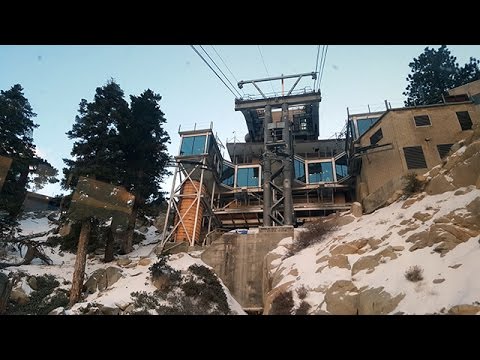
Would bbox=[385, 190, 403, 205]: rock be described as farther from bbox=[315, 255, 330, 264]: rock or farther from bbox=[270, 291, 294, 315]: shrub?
bbox=[270, 291, 294, 315]: shrub

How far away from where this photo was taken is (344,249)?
53.7 feet

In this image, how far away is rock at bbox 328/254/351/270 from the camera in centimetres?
1513

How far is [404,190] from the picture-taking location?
19.8m

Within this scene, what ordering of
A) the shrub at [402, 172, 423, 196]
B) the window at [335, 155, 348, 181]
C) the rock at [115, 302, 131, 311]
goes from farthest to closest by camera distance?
the window at [335, 155, 348, 181], the shrub at [402, 172, 423, 196], the rock at [115, 302, 131, 311]

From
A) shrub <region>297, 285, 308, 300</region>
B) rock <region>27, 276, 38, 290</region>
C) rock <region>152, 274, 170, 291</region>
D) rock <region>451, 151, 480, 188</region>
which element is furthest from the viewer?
rock <region>27, 276, 38, 290</region>

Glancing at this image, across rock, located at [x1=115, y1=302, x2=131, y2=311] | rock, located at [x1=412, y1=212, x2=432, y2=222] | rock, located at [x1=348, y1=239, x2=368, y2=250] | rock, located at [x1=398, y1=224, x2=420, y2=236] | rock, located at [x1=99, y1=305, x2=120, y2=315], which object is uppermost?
rock, located at [x1=412, y1=212, x2=432, y2=222]

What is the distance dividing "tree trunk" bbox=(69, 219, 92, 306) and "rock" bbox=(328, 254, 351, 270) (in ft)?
48.8

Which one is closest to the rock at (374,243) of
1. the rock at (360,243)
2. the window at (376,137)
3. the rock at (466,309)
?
the rock at (360,243)

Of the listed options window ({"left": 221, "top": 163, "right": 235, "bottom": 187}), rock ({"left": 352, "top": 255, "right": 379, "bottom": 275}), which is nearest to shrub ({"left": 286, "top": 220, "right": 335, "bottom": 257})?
rock ({"left": 352, "top": 255, "right": 379, "bottom": 275})

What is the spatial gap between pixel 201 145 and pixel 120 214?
12044mm

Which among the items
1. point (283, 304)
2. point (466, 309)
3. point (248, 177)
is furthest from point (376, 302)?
point (248, 177)

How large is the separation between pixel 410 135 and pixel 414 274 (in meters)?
16.6

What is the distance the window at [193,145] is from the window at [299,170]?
1107 centimetres
